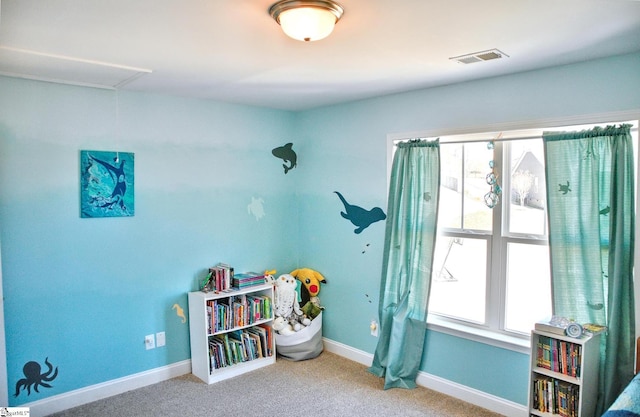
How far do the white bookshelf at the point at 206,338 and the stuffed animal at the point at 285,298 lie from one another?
24 centimetres

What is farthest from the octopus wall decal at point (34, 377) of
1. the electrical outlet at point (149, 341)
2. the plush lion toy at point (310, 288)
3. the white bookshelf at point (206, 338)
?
the plush lion toy at point (310, 288)

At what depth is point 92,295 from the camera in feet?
10.8

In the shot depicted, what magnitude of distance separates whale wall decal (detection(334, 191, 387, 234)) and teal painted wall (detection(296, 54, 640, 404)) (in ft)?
0.18

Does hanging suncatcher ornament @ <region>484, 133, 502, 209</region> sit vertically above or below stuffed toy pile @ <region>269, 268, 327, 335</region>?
above

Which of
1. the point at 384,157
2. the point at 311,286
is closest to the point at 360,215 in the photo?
the point at 384,157

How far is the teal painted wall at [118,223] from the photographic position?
300 cm

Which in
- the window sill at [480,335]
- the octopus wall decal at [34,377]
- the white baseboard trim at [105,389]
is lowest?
the white baseboard trim at [105,389]

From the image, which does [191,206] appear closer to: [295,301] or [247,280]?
[247,280]

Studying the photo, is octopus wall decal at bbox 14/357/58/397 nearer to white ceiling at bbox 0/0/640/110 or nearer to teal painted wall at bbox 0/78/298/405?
teal painted wall at bbox 0/78/298/405

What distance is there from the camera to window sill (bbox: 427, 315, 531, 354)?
298cm

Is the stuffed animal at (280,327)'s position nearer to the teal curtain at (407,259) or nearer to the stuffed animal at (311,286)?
the stuffed animal at (311,286)

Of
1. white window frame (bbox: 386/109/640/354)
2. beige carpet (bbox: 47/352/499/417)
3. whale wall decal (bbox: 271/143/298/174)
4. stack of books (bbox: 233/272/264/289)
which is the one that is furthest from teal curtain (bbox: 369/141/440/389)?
whale wall decal (bbox: 271/143/298/174)

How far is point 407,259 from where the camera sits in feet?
11.5

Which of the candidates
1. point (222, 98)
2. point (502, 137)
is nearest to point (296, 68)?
point (222, 98)
